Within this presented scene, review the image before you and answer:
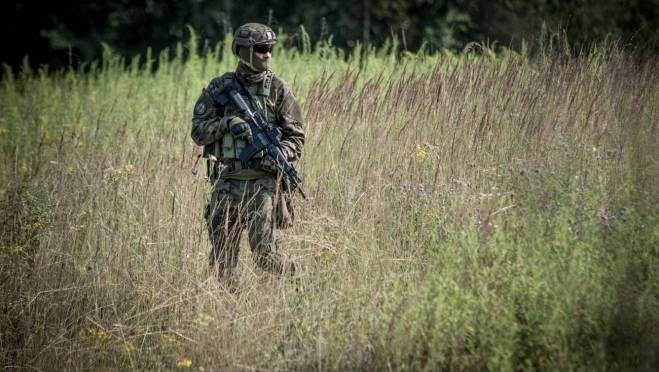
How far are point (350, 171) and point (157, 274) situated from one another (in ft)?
5.02

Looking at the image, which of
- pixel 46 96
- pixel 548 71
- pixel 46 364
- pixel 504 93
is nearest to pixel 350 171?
pixel 504 93

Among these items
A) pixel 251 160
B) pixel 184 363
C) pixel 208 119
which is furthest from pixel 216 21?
pixel 184 363

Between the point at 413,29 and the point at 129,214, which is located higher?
the point at 413,29

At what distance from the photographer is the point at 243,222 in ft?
19.1

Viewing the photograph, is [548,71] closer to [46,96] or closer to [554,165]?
[554,165]

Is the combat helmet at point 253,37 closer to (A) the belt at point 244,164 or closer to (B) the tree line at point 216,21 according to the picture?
(A) the belt at point 244,164

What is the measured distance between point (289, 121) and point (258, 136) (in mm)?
260

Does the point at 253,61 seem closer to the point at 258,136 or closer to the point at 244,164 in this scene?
the point at 258,136

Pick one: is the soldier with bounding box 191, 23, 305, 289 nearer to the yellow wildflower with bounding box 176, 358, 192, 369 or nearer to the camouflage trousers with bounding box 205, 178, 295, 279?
the camouflage trousers with bounding box 205, 178, 295, 279

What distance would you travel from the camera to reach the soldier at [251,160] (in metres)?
5.62

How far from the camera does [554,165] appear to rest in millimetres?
6109

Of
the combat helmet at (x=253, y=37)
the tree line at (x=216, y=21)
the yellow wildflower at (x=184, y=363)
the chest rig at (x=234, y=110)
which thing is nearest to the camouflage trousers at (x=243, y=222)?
the chest rig at (x=234, y=110)

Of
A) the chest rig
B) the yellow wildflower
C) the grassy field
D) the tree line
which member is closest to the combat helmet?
the chest rig

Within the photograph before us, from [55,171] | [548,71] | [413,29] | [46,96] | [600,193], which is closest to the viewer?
[600,193]
